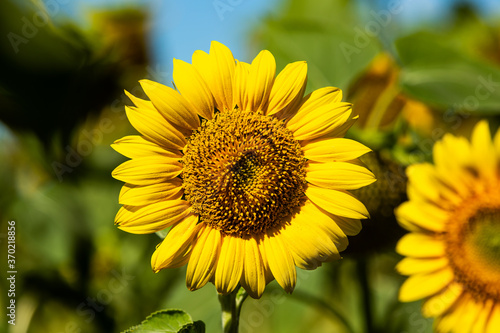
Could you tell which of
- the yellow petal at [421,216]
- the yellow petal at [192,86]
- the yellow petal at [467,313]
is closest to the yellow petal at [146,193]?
the yellow petal at [192,86]

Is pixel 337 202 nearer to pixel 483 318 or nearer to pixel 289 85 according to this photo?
pixel 289 85

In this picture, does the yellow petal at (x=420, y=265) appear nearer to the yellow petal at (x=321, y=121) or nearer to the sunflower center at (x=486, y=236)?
the sunflower center at (x=486, y=236)

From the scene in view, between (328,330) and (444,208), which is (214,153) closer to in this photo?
(444,208)

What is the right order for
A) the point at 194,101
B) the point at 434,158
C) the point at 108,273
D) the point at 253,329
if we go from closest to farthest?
the point at 194,101 < the point at 434,158 < the point at 108,273 < the point at 253,329

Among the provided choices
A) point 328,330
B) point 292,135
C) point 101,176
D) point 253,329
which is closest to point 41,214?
point 101,176

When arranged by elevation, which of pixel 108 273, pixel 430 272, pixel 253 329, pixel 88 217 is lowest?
pixel 253 329

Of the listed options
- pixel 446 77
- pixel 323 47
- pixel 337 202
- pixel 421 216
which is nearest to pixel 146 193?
pixel 337 202

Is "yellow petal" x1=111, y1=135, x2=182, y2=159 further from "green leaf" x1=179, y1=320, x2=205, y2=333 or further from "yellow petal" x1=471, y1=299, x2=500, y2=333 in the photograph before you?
"yellow petal" x1=471, y1=299, x2=500, y2=333
